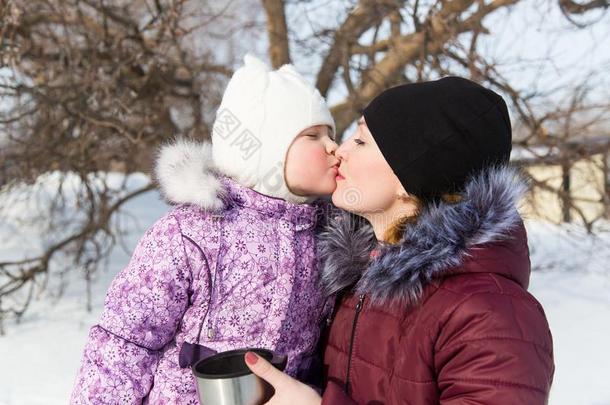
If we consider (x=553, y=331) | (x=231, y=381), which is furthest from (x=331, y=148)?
(x=553, y=331)

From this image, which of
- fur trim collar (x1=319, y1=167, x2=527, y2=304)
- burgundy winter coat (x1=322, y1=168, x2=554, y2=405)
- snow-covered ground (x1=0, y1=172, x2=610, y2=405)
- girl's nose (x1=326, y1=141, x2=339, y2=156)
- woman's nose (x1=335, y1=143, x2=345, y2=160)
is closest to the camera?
burgundy winter coat (x1=322, y1=168, x2=554, y2=405)

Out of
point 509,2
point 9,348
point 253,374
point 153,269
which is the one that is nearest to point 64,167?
point 9,348

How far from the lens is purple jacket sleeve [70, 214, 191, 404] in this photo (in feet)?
5.05

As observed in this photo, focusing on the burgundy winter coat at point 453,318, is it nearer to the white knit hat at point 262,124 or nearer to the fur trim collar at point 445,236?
the fur trim collar at point 445,236

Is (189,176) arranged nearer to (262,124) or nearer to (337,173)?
(262,124)

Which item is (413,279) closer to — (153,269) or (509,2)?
(153,269)

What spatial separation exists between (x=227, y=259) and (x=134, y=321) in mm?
266

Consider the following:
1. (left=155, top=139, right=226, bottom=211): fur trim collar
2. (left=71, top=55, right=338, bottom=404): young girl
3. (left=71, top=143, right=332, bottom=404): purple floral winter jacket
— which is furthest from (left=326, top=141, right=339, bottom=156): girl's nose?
(left=155, top=139, right=226, bottom=211): fur trim collar

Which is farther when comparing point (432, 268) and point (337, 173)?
point (337, 173)

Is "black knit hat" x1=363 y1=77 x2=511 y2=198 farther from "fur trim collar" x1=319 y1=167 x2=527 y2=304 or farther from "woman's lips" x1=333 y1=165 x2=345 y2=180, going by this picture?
"woman's lips" x1=333 y1=165 x2=345 y2=180

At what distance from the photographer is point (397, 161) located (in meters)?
1.53

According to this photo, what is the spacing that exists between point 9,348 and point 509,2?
4712 mm

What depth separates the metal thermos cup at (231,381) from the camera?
1.24 metres

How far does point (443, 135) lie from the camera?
1.46m
